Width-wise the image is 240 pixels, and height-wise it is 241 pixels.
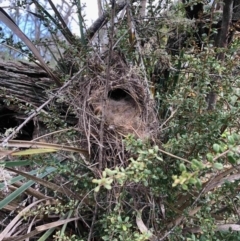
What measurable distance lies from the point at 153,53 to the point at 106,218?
1.59ft

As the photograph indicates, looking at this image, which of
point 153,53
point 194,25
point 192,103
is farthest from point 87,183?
point 194,25

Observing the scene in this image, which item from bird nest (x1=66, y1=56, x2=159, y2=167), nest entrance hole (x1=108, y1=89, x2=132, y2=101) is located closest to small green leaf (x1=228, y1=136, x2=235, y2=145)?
bird nest (x1=66, y1=56, x2=159, y2=167)

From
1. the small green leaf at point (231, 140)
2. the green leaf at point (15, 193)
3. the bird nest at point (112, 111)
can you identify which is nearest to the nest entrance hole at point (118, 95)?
the bird nest at point (112, 111)

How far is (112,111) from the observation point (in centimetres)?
81

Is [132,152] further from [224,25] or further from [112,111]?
[224,25]

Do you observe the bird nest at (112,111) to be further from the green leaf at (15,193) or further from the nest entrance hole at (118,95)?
the green leaf at (15,193)

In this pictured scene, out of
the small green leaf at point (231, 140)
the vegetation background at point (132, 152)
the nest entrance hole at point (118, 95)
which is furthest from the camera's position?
the nest entrance hole at point (118, 95)

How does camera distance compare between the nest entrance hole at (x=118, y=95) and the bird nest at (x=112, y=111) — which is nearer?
the bird nest at (x=112, y=111)

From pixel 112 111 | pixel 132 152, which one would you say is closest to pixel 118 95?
pixel 112 111

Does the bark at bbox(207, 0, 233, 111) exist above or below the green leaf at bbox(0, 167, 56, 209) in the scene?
above

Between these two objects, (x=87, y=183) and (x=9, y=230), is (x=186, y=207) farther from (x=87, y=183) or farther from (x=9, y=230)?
(x=9, y=230)

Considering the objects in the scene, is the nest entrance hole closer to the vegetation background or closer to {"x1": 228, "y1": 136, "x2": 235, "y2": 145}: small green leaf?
the vegetation background

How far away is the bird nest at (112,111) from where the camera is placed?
2.46ft

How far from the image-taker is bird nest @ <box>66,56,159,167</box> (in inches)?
29.5
